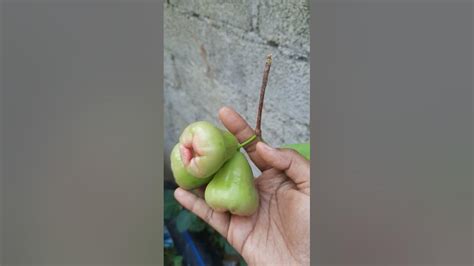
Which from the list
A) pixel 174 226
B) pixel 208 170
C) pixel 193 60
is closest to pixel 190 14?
pixel 193 60

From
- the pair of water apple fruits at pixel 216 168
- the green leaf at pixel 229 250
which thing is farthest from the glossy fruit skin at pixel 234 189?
the green leaf at pixel 229 250

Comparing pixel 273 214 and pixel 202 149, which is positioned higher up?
pixel 202 149

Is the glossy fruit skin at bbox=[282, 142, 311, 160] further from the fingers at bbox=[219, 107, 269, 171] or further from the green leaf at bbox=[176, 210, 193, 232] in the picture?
the green leaf at bbox=[176, 210, 193, 232]

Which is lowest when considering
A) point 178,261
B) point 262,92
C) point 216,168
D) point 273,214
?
point 178,261

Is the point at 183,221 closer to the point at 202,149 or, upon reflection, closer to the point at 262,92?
the point at 202,149

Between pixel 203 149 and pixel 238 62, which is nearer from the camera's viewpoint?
pixel 203 149

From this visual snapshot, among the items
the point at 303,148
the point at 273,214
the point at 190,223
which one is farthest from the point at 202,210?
the point at 303,148

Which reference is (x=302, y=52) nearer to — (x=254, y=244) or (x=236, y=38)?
(x=236, y=38)
